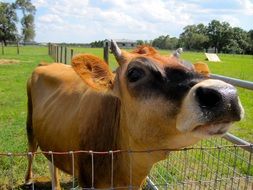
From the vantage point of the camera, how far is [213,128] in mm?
2459

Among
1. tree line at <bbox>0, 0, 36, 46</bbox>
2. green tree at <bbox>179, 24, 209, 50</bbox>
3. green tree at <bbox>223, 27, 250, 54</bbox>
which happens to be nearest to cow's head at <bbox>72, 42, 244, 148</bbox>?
tree line at <bbox>0, 0, 36, 46</bbox>

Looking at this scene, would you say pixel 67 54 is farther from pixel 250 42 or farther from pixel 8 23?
pixel 250 42

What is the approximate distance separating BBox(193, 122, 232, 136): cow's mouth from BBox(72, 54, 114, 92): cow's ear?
119 centimetres

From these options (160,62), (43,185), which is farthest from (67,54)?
(160,62)

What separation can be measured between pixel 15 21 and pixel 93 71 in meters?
75.5

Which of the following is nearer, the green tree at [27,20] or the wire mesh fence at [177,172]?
the wire mesh fence at [177,172]

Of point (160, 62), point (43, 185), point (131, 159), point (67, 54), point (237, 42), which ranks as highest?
point (160, 62)

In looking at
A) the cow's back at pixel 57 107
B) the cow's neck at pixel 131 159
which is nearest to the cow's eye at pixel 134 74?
the cow's neck at pixel 131 159

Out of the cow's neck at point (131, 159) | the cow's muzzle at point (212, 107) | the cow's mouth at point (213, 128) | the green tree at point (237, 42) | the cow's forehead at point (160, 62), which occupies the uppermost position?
the cow's forehead at point (160, 62)

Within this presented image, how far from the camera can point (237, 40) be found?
113 m

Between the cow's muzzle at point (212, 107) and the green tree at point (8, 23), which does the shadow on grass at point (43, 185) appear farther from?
the green tree at point (8, 23)

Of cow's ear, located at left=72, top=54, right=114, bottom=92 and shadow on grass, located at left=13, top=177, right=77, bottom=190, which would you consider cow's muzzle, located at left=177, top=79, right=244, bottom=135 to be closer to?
cow's ear, located at left=72, top=54, right=114, bottom=92

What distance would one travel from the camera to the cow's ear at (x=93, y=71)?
341 centimetres

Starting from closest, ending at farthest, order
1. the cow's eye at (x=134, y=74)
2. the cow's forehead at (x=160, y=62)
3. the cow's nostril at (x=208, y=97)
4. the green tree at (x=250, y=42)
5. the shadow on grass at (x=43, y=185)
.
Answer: the cow's nostril at (x=208, y=97) → the cow's forehead at (x=160, y=62) → the cow's eye at (x=134, y=74) → the shadow on grass at (x=43, y=185) → the green tree at (x=250, y=42)
